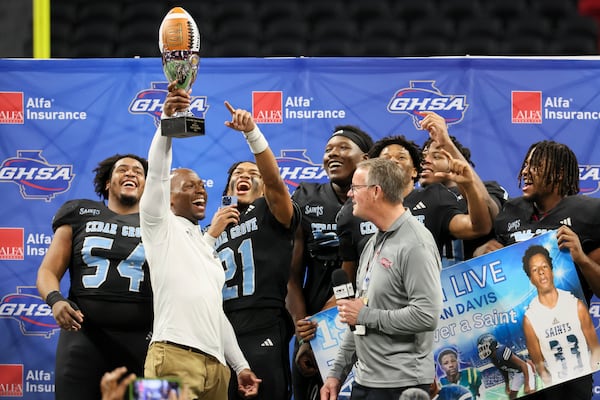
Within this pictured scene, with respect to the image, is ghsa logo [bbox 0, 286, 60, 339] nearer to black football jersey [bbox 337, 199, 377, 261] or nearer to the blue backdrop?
the blue backdrop

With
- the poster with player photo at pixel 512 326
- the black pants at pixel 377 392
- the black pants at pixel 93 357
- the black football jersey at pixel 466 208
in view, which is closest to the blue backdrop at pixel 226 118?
the black football jersey at pixel 466 208

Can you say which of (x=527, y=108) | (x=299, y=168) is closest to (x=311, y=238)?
(x=299, y=168)

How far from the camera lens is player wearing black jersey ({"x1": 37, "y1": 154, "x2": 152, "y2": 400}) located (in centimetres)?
485

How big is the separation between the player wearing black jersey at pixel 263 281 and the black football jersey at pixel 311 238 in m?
0.23

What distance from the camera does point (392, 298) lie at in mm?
3561

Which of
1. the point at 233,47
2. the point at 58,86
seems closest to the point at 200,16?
the point at 233,47

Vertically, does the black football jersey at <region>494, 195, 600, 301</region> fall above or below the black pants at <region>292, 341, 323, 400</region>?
above

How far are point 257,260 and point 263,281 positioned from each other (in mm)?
112

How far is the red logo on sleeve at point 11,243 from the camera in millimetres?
5867

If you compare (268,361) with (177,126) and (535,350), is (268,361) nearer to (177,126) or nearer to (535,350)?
(535,350)

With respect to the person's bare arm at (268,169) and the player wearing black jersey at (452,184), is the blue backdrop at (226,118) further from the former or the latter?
the person's bare arm at (268,169)

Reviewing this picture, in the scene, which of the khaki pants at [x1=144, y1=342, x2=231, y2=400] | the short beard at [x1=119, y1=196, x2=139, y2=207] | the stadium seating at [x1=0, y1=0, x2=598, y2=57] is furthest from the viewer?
the stadium seating at [x1=0, y1=0, x2=598, y2=57]

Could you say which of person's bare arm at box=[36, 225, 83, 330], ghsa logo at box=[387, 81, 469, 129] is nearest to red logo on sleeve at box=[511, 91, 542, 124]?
ghsa logo at box=[387, 81, 469, 129]

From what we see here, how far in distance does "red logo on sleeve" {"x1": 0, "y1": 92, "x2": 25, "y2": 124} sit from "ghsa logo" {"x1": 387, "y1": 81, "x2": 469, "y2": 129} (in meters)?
2.36
